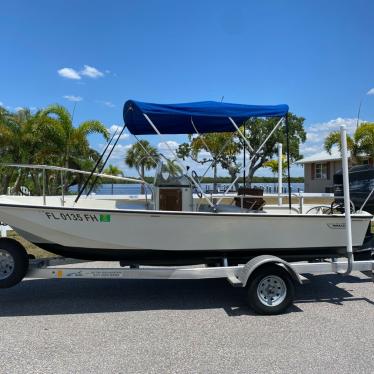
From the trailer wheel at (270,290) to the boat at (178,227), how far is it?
1.55 ft

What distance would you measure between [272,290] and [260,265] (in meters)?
0.40

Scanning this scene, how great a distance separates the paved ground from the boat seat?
1275 millimetres

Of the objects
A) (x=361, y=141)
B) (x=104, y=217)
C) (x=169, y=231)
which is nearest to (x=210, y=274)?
(x=169, y=231)

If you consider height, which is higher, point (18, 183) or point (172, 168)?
point (18, 183)

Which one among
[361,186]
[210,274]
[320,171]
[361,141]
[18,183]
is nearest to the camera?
[210,274]

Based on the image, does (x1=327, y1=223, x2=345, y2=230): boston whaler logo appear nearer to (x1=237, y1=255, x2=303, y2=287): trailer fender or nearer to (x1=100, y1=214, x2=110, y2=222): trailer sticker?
(x1=237, y1=255, x2=303, y2=287): trailer fender

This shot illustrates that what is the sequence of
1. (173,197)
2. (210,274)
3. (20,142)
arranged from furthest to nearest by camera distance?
(20,142) → (173,197) → (210,274)

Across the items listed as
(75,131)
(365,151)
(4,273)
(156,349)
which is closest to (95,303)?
(4,273)

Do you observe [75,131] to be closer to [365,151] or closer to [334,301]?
[334,301]

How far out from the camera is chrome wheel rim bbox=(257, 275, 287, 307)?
525cm

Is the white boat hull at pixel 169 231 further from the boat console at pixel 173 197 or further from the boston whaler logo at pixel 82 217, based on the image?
the boat console at pixel 173 197

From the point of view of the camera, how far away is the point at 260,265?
Result: 518 centimetres

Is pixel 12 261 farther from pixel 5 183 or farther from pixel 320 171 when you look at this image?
pixel 320 171

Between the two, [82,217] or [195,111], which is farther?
[195,111]
